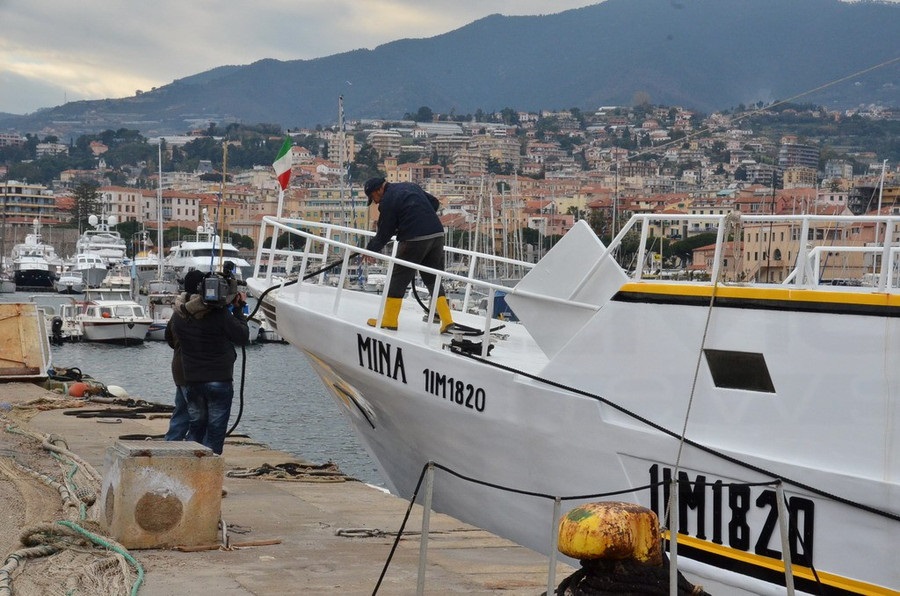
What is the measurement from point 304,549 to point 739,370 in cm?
286

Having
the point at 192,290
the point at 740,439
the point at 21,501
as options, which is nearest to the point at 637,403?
the point at 740,439

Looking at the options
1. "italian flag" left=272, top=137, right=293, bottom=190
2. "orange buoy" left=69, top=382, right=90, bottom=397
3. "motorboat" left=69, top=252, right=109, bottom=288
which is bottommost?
"motorboat" left=69, top=252, right=109, bottom=288

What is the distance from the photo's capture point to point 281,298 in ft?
36.5

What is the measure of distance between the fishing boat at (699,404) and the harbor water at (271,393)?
417cm

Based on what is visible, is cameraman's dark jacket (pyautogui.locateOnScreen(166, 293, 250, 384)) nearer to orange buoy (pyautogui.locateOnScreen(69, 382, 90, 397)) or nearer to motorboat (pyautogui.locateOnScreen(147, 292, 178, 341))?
orange buoy (pyautogui.locateOnScreen(69, 382, 90, 397))

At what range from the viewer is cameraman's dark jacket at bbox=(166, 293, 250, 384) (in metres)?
8.98

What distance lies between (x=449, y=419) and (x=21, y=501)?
300 centimetres

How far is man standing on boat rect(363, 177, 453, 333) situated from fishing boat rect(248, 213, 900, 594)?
0.34m

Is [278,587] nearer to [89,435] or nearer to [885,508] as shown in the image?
[885,508]

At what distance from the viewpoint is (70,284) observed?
10088 centimetres

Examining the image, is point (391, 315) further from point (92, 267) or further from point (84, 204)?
point (84, 204)

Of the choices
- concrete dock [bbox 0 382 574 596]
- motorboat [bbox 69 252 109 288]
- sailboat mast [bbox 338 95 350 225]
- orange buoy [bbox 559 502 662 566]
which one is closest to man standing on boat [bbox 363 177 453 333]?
concrete dock [bbox 0 382 574 596]

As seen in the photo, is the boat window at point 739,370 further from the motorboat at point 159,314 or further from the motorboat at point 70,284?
A: the motorboat at point 70,284

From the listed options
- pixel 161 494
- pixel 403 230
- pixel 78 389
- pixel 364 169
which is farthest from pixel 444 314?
pixel 364 169
